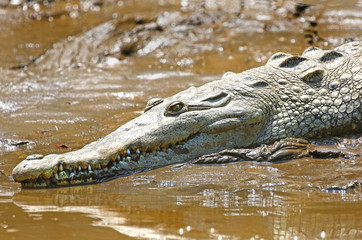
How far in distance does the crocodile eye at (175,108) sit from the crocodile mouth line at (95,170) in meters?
0.42

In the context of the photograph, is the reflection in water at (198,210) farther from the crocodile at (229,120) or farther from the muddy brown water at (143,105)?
the crocodile at (229,120)

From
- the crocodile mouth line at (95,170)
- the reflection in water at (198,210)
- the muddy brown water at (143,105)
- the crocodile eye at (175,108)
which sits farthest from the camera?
the crocodile eye at (175,108)

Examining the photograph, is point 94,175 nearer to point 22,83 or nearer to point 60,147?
point 60,147

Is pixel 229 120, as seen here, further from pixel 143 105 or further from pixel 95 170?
pixel 143 105

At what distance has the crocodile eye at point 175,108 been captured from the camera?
4638 mm

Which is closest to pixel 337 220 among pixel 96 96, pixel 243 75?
pixel 243 75

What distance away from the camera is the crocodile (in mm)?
4227

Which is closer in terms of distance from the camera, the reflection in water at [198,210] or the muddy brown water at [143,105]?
the reflection in water at [198,210]

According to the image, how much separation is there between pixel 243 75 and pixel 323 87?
0.82m

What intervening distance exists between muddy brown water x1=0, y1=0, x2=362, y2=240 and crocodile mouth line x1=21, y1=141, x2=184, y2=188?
0.11m

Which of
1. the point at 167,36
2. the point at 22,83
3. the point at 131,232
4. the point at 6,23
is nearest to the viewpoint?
the point at 131,232

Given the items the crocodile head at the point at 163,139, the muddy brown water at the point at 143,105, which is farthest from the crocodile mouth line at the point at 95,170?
the muddy brown water at the point at 143,105

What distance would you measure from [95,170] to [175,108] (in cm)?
96

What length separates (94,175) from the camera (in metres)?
4.23
